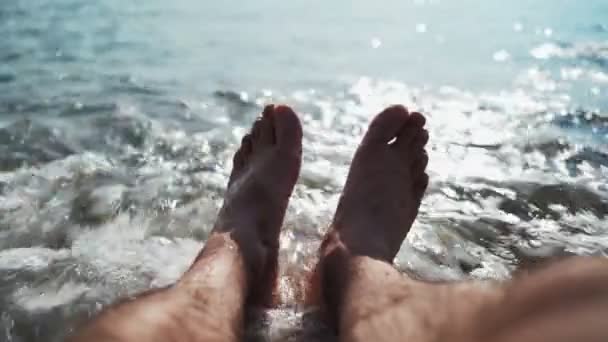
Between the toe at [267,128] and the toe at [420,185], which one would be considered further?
the toe at [267,128]

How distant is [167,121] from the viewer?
2740 mm

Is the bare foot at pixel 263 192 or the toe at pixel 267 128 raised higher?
the toe at pixel 267 128

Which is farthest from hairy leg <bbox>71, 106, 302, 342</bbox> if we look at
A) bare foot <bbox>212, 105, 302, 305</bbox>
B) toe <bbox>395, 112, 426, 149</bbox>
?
toe <bbox>395, 112, 426, 149</bbox>

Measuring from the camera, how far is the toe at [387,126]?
7.04 ft

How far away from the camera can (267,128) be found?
2215mm

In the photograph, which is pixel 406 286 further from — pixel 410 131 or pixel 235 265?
pixel 410 131

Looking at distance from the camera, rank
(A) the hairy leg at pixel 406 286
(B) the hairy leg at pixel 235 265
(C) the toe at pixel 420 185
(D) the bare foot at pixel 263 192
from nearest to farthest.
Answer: (A) the hairy leg at pixel 406 286 → (B) the hairy leg at pixel 235 265 → (D) the bare foot at pixel 263 192 → (C) the toe at pixel 420 185

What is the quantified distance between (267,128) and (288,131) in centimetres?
12

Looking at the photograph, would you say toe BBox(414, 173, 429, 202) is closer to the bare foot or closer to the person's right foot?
the person's right foot

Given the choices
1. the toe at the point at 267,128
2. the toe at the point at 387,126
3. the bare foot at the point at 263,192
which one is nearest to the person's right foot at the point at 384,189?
the toe at the point at 387,126

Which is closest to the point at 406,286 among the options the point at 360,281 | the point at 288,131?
the point at 360,281

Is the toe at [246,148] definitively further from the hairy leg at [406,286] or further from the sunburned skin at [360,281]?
the hairy leg at [406,286]

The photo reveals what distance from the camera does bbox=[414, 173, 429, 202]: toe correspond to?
2.02 meters

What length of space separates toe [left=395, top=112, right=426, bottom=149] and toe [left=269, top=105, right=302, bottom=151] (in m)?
0.36
